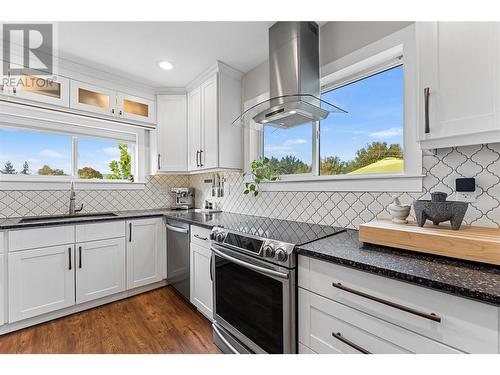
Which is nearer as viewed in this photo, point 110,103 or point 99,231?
point 99,231

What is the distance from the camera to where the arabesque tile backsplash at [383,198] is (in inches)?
46.0

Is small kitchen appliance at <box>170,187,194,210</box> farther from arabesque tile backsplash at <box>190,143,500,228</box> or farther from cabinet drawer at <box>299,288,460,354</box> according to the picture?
cabinet drawer at <box>299,288,460,354</box>

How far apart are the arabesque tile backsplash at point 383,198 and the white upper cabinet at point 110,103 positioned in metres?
1.38

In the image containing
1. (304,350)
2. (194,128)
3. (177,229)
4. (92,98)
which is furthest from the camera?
(194,128)

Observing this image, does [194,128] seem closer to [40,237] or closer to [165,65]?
[165,65]

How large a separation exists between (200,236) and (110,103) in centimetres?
186

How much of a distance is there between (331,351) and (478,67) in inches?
55.0

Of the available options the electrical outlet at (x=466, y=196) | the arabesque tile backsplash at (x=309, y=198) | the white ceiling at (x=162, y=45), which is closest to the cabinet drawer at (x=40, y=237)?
the arabesque tile backsplash at (x=309, y=198)

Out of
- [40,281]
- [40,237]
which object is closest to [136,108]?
[40,237]

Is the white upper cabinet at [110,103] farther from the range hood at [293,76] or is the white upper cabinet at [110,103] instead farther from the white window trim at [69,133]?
the range hood at [293,76]

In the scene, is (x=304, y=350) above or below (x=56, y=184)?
below

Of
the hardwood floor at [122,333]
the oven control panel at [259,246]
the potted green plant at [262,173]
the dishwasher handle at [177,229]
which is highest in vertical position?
the potted green plant at [262,173]

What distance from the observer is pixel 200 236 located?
2.04 m

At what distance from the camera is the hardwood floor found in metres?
1.73
